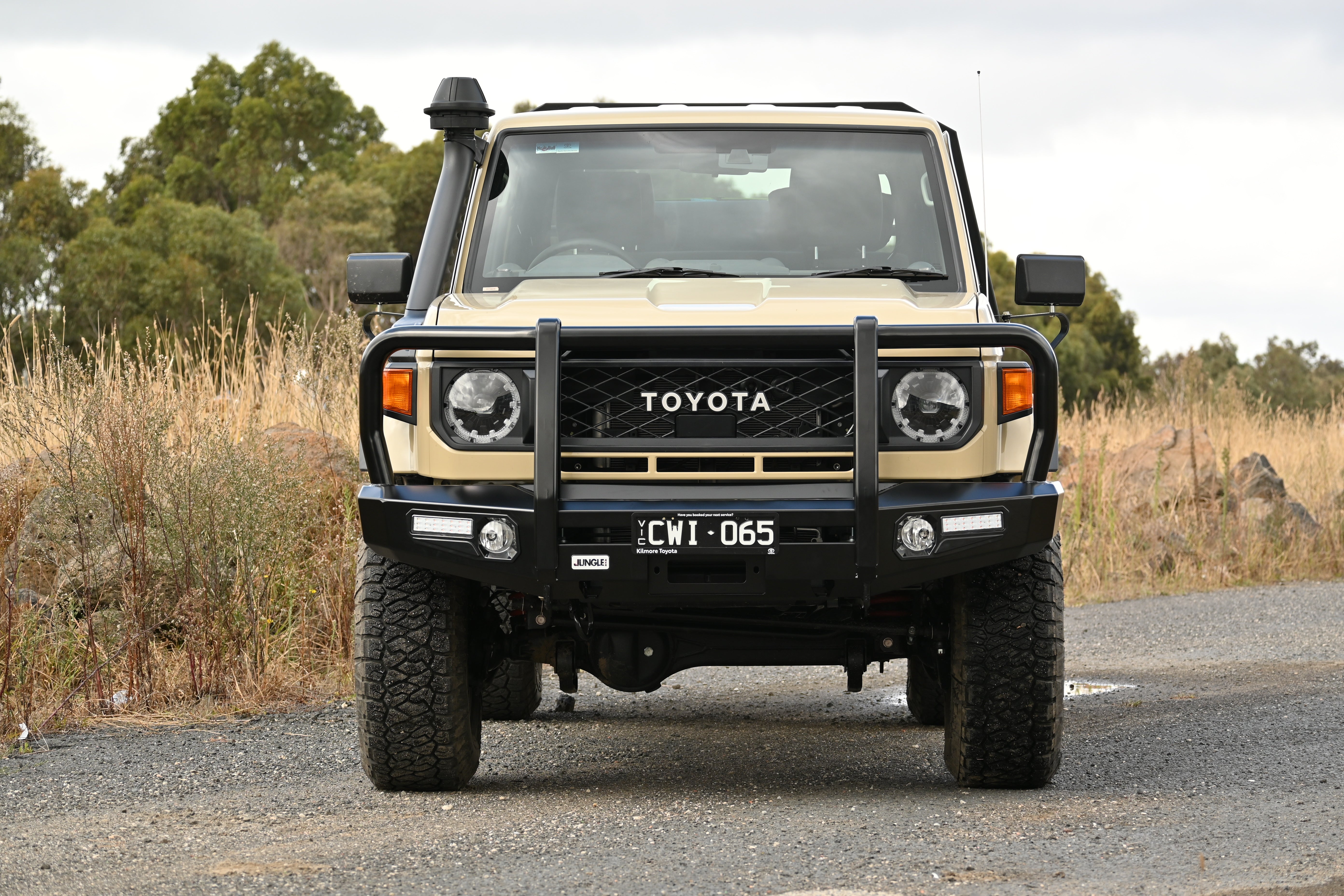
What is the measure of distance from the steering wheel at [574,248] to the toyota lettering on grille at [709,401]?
1.13 m

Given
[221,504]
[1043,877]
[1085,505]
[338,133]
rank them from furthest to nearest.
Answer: [338,133]
[1085,505]
[221,504]
[1043,877]

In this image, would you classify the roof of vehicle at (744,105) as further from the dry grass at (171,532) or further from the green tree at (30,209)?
the green tree at (30,209)

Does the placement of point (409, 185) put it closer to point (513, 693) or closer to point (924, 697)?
point (513, 693)

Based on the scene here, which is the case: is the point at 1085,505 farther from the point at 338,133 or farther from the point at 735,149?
the point at 338,133

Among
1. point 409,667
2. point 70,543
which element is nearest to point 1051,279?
point 409,667

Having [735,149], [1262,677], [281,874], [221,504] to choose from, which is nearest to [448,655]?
[281,874]

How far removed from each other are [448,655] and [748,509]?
1.22 m

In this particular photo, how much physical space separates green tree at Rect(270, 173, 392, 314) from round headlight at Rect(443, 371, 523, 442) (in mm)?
45288

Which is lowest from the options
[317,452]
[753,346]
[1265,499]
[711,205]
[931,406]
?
[1265,499]

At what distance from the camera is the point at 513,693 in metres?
7.24

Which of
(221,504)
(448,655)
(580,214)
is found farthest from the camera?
(221,504)

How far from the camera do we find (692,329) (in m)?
4.64

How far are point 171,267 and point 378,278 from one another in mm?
35277

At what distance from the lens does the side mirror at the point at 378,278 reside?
559 cm
